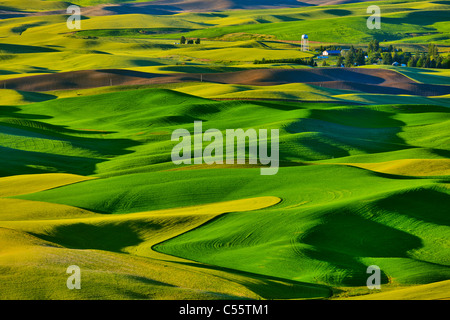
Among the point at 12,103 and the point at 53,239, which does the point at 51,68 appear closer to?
the point at 12,103

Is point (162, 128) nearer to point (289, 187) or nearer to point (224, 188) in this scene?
point (224, 188)

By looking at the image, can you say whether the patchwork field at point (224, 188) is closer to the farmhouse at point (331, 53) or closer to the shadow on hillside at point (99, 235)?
the shadow on hillside at point (99, 235)

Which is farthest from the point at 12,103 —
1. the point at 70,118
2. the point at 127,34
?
the point at 127,34

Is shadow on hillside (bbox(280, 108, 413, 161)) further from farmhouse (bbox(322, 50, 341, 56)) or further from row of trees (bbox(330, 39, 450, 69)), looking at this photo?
farmhouse (bbox(322, 50, 341, 56))

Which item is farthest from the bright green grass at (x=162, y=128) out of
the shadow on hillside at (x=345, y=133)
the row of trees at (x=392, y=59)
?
the row of trees at (x=392, y=59)

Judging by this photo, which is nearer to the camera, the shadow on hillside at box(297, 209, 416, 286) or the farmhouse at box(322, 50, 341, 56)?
the shadow on hillside at box(297, 209, 416, 286)

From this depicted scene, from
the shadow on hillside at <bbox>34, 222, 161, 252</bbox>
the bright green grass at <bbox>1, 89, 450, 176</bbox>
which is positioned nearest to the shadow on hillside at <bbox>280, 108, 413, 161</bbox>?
the bright green grass at <bbox>1, 89, 450, 176</bbox>

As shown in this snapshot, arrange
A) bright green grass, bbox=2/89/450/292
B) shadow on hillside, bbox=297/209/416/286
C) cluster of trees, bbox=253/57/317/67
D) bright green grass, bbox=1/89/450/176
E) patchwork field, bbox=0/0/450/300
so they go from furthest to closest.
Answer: cluster of trees, bbox=253/57/317/67 < bright green grass, bbox=1/89/450/176 < bright green grass, bbox=2/89/450/292 < shadow on hillside, bbox=297/209/416/286 < patchwork field, bbox=0/0/450/300

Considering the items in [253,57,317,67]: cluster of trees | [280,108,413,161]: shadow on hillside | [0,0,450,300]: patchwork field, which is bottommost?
[280,108,413,161]: shadow on hillside

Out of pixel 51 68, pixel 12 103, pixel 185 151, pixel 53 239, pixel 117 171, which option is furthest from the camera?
pixel 51 68
